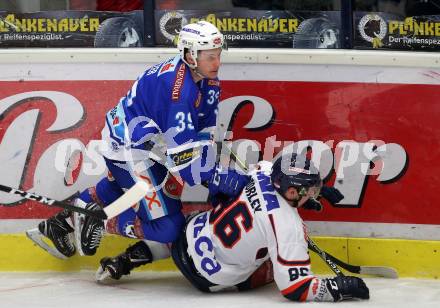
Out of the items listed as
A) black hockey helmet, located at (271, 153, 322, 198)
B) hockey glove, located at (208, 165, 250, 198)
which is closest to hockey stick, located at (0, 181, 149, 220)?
hockey glove, located at (208, 165, 250, 198)

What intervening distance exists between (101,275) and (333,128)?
1.39m

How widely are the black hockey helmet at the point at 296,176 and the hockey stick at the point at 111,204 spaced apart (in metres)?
0.67

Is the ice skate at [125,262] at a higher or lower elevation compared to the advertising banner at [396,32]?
lower

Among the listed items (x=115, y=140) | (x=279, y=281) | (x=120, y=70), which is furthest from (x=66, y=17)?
(x=279, y=281)

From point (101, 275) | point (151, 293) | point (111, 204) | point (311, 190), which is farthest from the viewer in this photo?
point (101, 275)

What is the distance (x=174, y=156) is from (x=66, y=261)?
976 millimetres

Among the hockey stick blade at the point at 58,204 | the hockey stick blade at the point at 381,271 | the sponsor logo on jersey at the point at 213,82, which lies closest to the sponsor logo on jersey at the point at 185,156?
the sponsor logo on jersey at the point at 213,82

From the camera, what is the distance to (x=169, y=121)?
4820 mm

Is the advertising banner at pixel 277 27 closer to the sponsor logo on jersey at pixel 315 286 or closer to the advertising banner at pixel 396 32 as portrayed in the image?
the advertising banner at pixel 396 32

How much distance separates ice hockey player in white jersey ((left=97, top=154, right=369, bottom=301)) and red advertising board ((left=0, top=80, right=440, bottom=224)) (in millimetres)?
467

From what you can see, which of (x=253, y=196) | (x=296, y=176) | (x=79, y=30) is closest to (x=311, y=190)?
(x=296, y=176)

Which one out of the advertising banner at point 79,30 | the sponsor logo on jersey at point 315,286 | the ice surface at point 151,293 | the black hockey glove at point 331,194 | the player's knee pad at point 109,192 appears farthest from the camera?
the advertising banner at point 79,30

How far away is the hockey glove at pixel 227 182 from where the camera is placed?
16.1 ft

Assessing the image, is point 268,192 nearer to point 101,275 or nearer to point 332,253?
point 332,253
